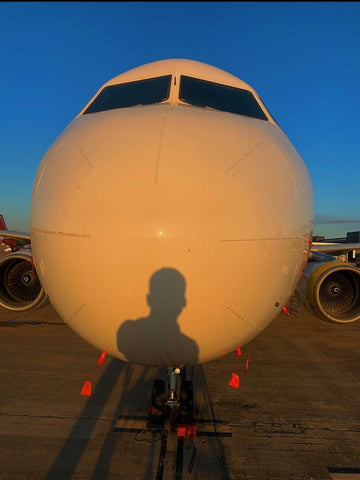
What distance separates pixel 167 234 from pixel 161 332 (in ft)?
2.47

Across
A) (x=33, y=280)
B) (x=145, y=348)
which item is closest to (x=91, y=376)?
(x=33, y=280)

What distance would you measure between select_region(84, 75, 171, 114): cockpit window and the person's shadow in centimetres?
212

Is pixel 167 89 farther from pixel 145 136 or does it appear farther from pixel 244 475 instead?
pixel 244 475

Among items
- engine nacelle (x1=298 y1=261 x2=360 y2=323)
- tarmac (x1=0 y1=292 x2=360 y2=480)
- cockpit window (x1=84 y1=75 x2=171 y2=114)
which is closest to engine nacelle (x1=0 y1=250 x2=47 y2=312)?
tarmac (x1=0 y1=292 x2=360 y2=480)

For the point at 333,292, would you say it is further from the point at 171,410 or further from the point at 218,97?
the point at 218,97

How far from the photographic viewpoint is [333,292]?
607 centimetres

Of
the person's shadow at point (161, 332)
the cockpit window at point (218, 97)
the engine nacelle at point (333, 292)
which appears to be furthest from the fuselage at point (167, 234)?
the engine nacelle at point (333, 292)

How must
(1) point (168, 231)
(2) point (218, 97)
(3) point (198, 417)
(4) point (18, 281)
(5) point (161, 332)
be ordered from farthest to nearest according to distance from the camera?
(4) point (18, 281), (3) point (198, 417), (2) point (218, 97), (5) point (161, 332), (1) point (168, 231)

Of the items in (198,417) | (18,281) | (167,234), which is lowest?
(198,417)

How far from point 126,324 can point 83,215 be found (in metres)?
0.88

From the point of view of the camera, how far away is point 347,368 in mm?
6602

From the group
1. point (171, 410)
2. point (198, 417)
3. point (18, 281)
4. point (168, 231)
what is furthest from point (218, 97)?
point (18, 281)

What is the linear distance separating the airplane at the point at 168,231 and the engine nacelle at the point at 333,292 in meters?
2.68

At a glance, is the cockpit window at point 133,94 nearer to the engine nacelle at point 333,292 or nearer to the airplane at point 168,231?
the airplane at point 168,231
